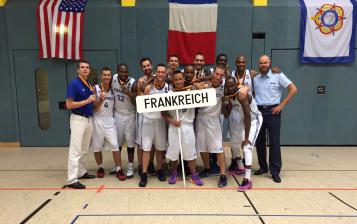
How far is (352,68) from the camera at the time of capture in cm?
650

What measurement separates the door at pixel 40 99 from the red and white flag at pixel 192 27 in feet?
8.81

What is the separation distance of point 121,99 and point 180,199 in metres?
1.76

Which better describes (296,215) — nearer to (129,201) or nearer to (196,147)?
(196,147)

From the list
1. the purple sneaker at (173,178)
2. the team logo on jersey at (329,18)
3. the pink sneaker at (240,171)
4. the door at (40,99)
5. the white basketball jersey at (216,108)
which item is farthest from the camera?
the door at (40,99)

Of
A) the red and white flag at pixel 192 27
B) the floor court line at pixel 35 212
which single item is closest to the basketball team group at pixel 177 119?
the floor court line at pixel 35 212

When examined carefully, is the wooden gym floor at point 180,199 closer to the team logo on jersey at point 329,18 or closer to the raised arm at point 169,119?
the raised arm at point 169,119

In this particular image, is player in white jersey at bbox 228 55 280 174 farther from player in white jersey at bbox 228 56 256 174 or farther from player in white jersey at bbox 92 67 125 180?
player in white jersey at bbox 92 67 125 180

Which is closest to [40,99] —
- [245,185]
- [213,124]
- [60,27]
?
[60,27]

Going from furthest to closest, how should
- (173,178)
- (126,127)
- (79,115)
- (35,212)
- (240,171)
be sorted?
(240,171) < (126,127) < (173,178) < (79,115) < (35,212)

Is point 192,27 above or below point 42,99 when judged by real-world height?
above

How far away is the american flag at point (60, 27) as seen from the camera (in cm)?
626

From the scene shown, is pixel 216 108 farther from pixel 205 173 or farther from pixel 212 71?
pixel 205 173

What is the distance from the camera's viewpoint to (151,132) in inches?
166

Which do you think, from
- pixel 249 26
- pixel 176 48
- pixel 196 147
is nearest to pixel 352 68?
pixel 249 26
